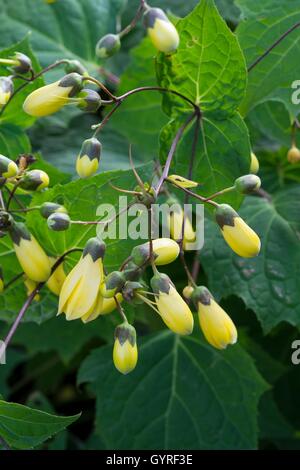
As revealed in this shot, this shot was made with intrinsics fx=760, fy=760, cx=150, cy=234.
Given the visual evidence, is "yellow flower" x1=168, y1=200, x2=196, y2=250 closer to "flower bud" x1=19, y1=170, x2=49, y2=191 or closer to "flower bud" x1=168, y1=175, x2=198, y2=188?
"flower bud" x1=168, y1=175, x2=198, y2=188

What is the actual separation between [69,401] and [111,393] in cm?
57

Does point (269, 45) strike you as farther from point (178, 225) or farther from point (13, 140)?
point (13, 140)

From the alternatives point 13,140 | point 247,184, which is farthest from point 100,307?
point 13,140

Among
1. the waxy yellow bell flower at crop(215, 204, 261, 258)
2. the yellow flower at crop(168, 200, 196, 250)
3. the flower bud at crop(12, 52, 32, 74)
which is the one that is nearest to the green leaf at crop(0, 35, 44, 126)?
the flower bud at crop(12, 52, 32, 74)

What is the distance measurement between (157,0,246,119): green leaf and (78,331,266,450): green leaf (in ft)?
1.73

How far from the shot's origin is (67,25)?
179 centimetres

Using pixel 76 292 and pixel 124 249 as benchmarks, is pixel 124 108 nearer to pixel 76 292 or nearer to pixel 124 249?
pixel 124 249

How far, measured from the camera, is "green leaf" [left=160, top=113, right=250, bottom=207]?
121 cm

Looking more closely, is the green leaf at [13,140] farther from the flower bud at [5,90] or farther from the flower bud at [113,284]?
the flower bud at [113,284]

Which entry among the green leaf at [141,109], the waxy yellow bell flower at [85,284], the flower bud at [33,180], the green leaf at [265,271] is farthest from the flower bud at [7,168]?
the green leaf at [141,109]

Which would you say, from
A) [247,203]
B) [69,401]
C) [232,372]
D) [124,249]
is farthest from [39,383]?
[124,249]

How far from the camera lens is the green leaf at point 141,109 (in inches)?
65.9

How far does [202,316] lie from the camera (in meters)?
1.06

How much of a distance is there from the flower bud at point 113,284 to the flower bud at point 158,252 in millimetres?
30
